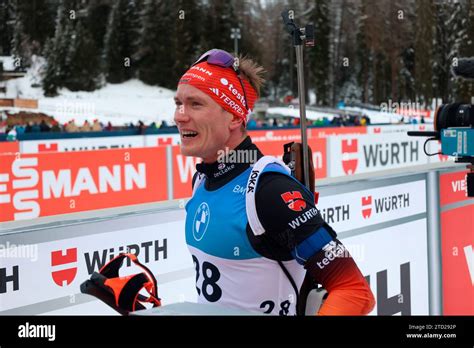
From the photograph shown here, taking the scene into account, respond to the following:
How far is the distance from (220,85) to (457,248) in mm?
3057

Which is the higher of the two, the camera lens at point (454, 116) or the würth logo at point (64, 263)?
the camera lens at point (454, 116)

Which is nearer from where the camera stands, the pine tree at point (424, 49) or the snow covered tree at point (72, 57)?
the pine tree at point (424, 49)

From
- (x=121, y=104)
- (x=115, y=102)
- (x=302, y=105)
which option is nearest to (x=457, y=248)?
(x=302, y=105)

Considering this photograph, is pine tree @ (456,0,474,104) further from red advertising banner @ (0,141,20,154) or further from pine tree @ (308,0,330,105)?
red advertising banner @ (0,141,20,154)

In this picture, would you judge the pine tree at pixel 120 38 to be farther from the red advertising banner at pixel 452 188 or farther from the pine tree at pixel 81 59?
the red advertising banner at pixel 452 188

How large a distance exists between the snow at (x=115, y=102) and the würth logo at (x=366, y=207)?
22329 mm

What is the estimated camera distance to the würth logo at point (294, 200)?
156 centimetres

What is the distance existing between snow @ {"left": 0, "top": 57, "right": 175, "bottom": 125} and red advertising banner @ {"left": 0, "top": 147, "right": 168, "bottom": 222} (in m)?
19.6

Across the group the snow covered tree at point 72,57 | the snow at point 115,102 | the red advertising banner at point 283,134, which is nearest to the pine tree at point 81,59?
the snow covered tree at point 72,57

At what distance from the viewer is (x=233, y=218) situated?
1.70 m

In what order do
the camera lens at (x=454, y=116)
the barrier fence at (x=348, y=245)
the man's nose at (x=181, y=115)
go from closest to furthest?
the man's nose at (x=181, y=115) → the camera lens at (x=454, y=116) → the barrier fence at (x=348, y=245)

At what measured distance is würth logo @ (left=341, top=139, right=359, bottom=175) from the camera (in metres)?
9.18

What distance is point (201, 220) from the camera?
183 cm

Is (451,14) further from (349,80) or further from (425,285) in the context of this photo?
(425,285)
